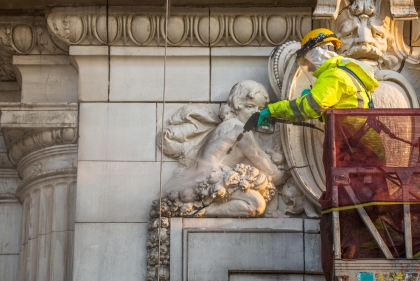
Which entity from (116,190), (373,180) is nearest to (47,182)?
(116,190)

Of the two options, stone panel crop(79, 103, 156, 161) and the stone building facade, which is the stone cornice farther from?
stone panel crop(79, 103, 156, 161)

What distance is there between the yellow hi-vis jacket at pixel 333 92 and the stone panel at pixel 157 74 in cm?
125

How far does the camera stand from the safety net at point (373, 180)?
11.1 meters

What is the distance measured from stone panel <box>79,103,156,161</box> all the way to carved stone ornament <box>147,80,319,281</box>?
7.9 inches

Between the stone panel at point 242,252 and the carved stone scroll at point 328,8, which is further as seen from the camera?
the carved stone scroll at point 328,8

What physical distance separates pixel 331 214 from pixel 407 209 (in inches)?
25.1

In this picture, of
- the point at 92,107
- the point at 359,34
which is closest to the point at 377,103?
the point at 359,34

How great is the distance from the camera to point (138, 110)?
13.0 metres

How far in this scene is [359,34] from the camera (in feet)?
42.4

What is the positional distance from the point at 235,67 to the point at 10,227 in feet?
9.55

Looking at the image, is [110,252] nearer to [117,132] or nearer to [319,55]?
[117,132]

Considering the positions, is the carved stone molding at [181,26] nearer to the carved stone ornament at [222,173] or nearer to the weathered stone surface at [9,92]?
the carved stone ornament at [222,173]

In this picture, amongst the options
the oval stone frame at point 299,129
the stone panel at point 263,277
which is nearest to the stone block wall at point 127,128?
the oval stone frame at point 299,129

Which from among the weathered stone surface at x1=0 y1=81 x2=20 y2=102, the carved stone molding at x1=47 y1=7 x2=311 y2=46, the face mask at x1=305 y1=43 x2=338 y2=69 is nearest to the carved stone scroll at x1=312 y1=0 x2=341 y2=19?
the carved stone molding at x1=47 y1=7 x2=311 y2=46
